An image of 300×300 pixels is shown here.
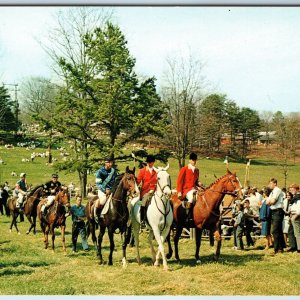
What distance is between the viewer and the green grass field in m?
11.0

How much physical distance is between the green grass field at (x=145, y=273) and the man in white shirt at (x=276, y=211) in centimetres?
47

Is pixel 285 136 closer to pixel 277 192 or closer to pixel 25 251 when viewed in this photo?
pixel 277 192

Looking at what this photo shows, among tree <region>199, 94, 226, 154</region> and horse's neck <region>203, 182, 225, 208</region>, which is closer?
horse's neck <region>203, 182, 225, 208</region>

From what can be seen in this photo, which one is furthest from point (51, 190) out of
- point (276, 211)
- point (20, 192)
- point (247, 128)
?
point (247, 128)

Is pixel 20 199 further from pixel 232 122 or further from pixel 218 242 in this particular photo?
pixel 232 122

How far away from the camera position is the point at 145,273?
1229 centimetres

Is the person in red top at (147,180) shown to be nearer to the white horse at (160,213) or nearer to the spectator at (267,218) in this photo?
A: the white horse at (160,213)

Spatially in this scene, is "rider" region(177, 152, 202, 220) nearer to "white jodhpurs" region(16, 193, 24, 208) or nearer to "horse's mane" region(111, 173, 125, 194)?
"horse's mane" region(111, 173, 125, 194)

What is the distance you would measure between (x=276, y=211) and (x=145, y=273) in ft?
14.9

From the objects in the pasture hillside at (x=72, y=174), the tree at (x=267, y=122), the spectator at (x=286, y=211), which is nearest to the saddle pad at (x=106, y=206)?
the spectator at (x=286, y=211)

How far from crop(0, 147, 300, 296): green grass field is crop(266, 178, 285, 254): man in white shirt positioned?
18.4 inches

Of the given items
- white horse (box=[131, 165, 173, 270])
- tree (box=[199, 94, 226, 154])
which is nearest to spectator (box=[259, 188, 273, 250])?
white horse (box=[131, 165, 173, 270])

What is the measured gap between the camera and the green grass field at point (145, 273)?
433 inches

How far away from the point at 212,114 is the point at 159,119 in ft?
15.4
